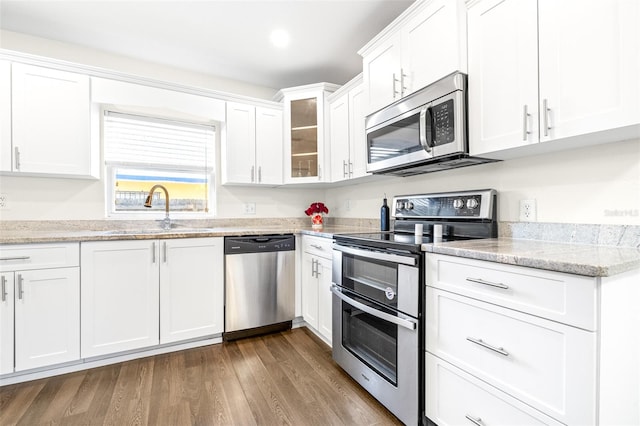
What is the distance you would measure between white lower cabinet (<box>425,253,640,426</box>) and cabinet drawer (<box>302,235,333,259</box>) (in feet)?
3.35

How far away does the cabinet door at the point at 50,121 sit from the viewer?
7.02 ft

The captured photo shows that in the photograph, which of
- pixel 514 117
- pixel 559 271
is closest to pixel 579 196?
pixel 514 117

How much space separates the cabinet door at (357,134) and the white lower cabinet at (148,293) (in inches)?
52.2

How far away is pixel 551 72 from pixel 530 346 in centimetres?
112

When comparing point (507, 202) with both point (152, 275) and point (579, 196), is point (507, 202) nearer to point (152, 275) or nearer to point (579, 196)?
point (579, 196)

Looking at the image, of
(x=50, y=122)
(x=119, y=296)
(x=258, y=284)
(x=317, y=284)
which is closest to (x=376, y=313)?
(x=317, y=284)

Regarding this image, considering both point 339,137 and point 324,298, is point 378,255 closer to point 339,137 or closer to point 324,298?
point 324,298

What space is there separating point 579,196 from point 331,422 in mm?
1670

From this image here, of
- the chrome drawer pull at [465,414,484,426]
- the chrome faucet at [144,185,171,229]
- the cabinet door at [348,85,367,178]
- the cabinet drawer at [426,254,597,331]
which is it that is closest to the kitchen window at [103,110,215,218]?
the chrome faucet at [144,185,171,229]

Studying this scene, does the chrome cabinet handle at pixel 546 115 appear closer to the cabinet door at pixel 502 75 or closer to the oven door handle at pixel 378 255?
the cabinet door at pixel 502 75

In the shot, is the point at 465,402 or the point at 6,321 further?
the point at 6,321

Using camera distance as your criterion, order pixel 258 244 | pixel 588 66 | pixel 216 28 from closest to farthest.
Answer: pixel 588 66
pixel 216 28
pixel 258 244

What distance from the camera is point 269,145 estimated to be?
304cm

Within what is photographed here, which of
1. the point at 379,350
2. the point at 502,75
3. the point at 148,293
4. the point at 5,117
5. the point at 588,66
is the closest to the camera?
the point at 588,66
